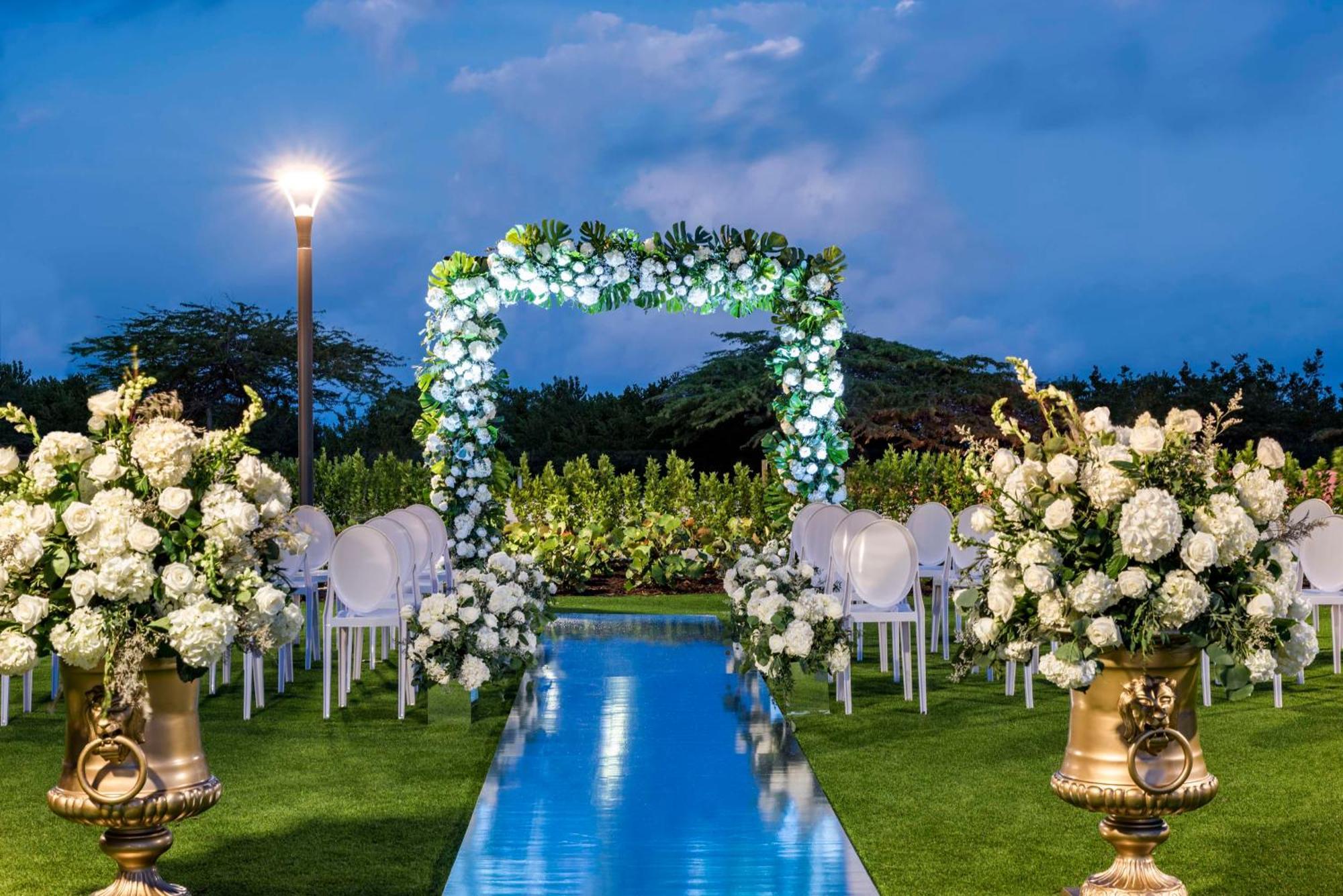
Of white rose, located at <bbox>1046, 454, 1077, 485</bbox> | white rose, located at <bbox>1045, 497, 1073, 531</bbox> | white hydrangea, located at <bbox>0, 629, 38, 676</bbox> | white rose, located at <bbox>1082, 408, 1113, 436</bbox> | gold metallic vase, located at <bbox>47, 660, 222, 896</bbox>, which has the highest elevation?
white rose, located at <bbox>1082, 408, 1113, 436</bbox>

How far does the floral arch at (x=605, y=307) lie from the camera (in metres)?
10.5

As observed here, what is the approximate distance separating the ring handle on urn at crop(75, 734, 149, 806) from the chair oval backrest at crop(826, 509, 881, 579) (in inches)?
170

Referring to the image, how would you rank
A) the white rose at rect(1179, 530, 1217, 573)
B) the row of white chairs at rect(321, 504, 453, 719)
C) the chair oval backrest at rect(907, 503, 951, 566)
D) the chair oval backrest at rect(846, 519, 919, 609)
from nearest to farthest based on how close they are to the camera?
the white rose at rect(1179, 530, 1217, 573) → the row of white chairs at rect(321, 504, 453, 719) → the chair oval backrest at rect(846, 519, 919, 609) → the chair oval backrest at rect(907, 503, 951, 566)

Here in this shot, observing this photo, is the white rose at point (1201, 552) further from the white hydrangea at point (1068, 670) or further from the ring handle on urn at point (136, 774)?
the ring handle on urn at point (136, 774)

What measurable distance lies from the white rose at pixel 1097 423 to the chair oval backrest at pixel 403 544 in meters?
4.75

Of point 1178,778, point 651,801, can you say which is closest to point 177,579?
point 651,801

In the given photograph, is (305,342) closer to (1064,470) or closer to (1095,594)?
(1064,470)

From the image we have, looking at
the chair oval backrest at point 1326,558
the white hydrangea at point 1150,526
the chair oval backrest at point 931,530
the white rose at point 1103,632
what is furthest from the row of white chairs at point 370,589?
the chair oval backrest at point 1326,558

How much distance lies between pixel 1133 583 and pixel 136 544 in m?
2.44

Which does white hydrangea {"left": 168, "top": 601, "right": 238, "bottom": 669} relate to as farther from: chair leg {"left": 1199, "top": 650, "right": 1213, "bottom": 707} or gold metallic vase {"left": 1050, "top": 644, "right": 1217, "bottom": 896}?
chair leg {"left": 1199, "top": 650, "right": 1213, "bottom": 707}

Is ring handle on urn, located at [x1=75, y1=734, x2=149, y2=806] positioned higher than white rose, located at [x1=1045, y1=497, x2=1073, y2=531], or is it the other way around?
white rose, located at [x1=1045, y1=497, x2=1073, y2=531]

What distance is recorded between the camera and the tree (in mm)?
26344

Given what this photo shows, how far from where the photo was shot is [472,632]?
6555 millimetres

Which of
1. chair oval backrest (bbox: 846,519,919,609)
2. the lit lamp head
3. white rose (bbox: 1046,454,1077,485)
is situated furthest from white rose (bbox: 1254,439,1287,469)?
the lit lamp head
